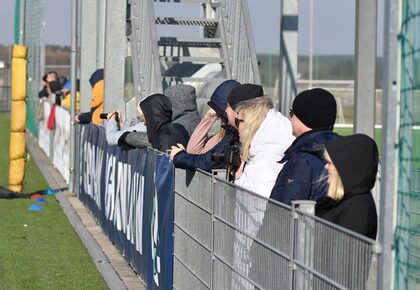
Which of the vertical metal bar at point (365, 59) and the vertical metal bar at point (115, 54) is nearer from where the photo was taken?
the vertical metal bar at point (365, 59)

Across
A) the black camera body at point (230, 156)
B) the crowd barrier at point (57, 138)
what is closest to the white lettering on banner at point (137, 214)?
the black camera body at point (230, 156)

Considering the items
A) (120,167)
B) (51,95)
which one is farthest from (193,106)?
(51,95)

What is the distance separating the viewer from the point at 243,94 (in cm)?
807

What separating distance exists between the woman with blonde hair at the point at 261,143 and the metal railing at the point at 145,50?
7.08 metres

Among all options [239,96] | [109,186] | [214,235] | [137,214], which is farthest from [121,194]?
[214,235]

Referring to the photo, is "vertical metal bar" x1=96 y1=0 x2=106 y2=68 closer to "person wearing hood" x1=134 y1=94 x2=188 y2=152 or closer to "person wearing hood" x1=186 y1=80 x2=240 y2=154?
"person wearing hood" x1=134 y1=94 x2=188 y2=152

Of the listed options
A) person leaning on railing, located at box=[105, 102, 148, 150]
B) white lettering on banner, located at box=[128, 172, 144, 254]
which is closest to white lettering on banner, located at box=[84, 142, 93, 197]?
person leaning on railing, located at box=[105, 102, 148, 150]

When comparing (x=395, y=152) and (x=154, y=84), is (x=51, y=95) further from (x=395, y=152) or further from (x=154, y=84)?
(x=395, y=152)

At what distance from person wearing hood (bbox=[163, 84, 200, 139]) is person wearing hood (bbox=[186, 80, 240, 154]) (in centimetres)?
118

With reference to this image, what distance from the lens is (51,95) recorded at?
108ft

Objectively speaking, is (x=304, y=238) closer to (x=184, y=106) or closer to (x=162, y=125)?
(x=162, y=125)

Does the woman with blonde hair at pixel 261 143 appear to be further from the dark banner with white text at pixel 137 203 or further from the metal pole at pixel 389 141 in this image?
the metal pole at pixel 389 141

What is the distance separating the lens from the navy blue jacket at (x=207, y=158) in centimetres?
800

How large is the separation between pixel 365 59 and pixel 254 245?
5.30 ft
